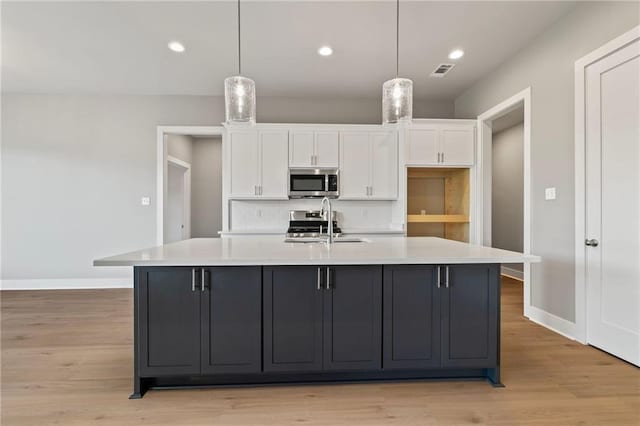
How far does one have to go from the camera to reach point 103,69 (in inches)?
153

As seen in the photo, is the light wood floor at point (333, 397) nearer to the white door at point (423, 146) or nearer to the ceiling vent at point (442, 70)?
the white door at point (423, 146)

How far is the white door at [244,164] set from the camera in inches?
174

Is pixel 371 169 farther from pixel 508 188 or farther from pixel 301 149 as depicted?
pixel 508 188

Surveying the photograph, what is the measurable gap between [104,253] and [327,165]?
3400 millimetres

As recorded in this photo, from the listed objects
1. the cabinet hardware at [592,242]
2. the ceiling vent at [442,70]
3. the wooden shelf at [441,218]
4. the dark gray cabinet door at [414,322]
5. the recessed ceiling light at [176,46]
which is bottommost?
the dark gray cabinet door at [414,322]

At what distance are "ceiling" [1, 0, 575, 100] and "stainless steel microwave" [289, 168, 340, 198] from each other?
1179 millimetres

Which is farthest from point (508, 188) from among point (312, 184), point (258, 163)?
point (258, 163)

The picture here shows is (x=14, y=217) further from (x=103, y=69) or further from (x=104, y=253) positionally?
(x=103, y=69)

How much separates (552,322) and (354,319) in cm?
216

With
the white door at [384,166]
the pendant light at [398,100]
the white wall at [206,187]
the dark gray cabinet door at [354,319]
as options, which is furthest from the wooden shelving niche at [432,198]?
the white wall at [206,187]

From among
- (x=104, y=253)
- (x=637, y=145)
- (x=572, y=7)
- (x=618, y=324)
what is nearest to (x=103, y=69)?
(x=104, y=253)

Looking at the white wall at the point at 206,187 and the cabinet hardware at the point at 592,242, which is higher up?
the white wall at the point at 206,187

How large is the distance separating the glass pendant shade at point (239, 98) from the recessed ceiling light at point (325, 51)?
131 cm

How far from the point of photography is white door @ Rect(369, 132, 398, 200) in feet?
14.9
